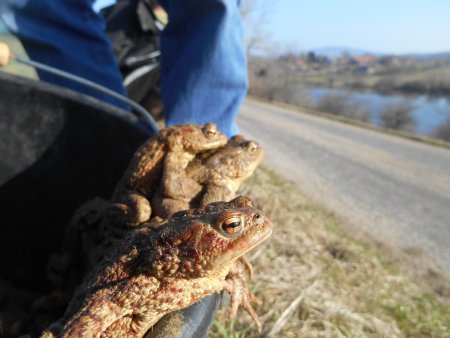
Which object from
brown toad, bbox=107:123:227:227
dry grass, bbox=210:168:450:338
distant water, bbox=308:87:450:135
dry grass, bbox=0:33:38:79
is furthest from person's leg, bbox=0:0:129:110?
distant water, bbox=308:87:450:135

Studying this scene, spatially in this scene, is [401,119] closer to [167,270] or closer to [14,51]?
[14,51]

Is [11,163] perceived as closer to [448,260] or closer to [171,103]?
[171,103]

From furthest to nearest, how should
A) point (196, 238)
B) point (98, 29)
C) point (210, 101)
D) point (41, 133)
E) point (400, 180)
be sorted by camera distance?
point (400, 180)
point (98, 29)
point (210, 101)
point (41, 133)
point (196, 238)

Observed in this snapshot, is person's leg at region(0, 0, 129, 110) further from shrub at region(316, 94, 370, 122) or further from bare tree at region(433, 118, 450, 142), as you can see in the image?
shrub at region(316, 94, 370, 122)

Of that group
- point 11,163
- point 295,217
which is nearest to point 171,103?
point 11,163

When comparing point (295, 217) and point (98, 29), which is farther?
point (295, 217)

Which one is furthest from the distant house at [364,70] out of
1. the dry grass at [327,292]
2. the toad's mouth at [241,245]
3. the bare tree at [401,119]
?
the toad's mouth at [241,245]

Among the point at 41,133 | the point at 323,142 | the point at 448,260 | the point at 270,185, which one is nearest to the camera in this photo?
the point at 41,133
